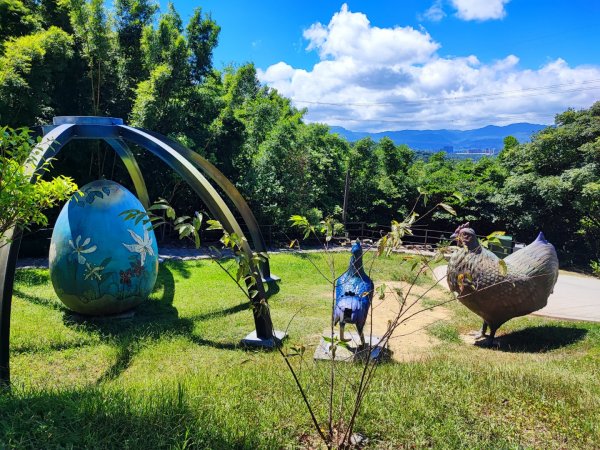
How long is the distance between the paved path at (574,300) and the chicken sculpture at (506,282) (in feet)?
3.14

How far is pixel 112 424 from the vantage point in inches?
124

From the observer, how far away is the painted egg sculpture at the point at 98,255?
7.32 m

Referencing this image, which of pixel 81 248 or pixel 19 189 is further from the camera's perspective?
pixel 81 248

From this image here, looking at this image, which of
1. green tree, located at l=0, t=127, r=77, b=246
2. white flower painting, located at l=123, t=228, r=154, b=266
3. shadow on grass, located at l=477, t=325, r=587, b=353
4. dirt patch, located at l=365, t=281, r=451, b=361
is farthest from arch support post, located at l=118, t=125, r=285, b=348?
shadow on grass, located at l=477, t=325, r=587, b=353

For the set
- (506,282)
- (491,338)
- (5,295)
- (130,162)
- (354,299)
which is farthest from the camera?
(130,162)

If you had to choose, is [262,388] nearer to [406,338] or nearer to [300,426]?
[300,426]

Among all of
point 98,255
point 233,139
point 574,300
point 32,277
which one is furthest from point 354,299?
point 233,139

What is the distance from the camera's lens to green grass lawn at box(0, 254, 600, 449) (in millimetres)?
3195

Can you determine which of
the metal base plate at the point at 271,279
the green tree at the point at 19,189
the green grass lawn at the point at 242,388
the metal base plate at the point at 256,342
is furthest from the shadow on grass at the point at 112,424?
the metal base plate at the point at 271,279

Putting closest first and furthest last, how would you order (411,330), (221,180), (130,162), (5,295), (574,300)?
(5,295)
(411,330)
(221,180)
(130,162)
(574,300)

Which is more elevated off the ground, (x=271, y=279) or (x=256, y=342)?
(x=271, y=279)

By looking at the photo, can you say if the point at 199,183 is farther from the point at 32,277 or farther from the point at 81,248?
the point at 32,277

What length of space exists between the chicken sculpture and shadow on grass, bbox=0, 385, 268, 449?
5.09 m

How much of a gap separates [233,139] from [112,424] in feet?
50.1
